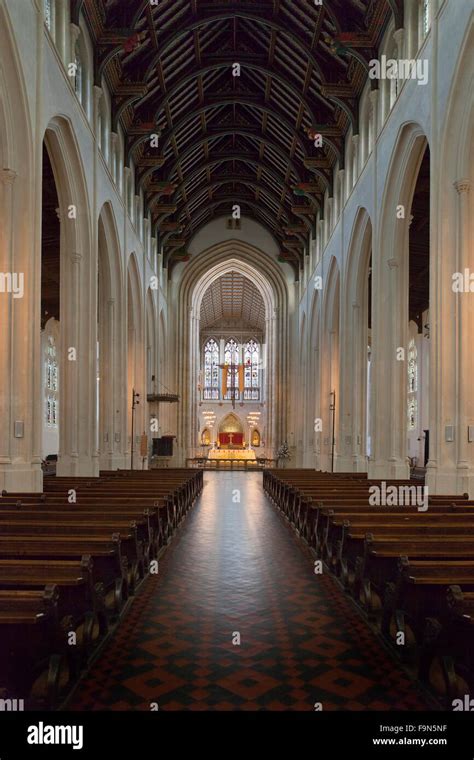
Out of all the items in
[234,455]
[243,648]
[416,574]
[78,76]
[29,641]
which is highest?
[78,76]

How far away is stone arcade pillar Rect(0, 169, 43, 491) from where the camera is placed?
989 centimetres

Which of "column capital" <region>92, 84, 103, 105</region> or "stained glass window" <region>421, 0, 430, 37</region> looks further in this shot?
"column capital" <region>92, 84, 103, 105</region>

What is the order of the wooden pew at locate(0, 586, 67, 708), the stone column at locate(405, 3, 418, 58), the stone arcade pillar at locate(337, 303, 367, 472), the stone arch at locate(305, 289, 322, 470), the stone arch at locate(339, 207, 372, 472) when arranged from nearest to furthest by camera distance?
the wooden pew at locate(0, 586, 67, 708) → the stone column at locate(405, 3, 418, 58) → the stone arch at locate(339, 207, 372, 472) → the stone arcade pillar at locate(337, 303, 367, 472) → the stone arch at locate(305, 289, 322, 470)

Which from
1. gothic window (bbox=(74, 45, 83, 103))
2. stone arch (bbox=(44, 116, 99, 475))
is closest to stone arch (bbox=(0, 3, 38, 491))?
stone arch (bbox=(44, 116, 99, 475))

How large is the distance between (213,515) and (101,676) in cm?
931

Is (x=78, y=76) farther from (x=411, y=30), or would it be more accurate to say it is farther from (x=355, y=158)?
(x=355, y=158)

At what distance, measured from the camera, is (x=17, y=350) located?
10148 millimetres

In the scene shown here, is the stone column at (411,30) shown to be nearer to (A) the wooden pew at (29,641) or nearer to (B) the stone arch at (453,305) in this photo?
(B) the stone arch at (453,305)

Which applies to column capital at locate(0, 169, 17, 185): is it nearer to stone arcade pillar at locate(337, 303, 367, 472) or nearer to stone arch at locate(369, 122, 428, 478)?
stone arch at locate(369, 122, 428, 478)

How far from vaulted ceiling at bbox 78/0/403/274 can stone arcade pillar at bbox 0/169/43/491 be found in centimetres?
567

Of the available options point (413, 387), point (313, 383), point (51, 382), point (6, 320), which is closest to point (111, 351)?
point (6, 320)

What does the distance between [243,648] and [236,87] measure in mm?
22002

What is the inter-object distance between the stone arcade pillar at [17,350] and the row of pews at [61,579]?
44.5 inches

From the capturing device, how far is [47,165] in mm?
16500
